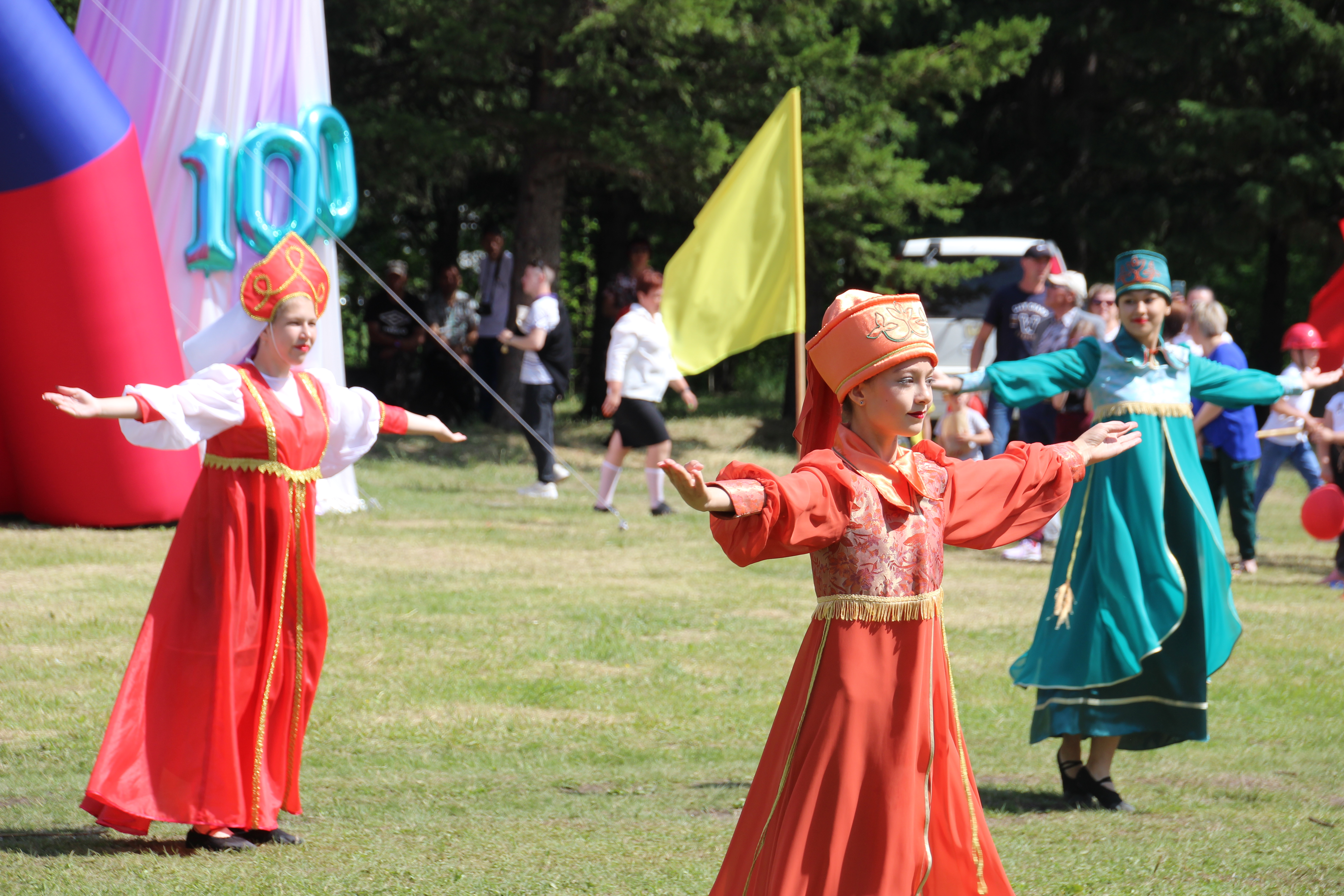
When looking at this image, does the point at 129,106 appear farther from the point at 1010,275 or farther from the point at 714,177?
the point at 1010,275

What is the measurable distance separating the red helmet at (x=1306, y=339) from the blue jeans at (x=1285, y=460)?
4.31ft

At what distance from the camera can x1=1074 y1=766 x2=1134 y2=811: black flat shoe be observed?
211 inches

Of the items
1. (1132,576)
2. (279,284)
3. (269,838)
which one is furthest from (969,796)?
(279,284)

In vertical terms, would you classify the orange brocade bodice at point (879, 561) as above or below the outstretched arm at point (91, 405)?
below

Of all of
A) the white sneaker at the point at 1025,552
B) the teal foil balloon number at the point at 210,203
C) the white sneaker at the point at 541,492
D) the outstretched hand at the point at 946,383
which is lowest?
the white sneaker at the point at 1025,552

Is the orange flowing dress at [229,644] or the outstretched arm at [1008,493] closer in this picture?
the outstretched arm at [1008,493]

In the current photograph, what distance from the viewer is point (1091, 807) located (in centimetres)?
541

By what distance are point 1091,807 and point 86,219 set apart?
24.4ft

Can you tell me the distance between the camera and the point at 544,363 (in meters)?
12.7

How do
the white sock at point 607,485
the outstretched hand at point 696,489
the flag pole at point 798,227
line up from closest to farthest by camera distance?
the outstretched hand at point 696,489 < the flag pole at point 798,227 < the white sock at point 607,485

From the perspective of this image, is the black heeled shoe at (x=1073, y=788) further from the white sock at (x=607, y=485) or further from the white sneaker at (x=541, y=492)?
the white sneaker at (x=541, y=492)

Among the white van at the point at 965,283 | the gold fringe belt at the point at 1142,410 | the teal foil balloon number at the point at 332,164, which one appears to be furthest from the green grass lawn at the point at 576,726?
the white van at the point at 965,283

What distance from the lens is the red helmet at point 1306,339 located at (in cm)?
1027

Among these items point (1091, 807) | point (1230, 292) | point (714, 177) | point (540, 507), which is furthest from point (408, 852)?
point (1230, 292)
